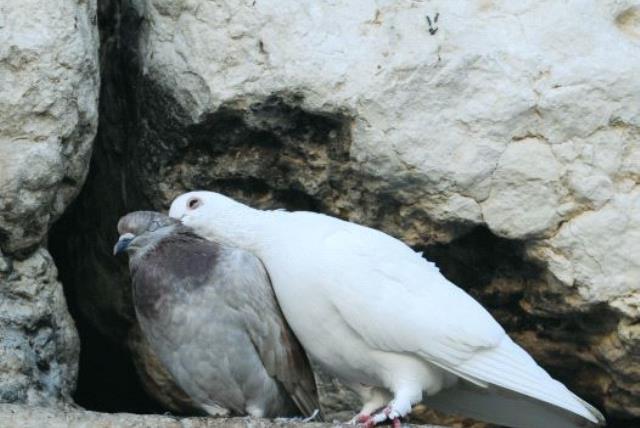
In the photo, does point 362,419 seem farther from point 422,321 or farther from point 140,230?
point 140,230

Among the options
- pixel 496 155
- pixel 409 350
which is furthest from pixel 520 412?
pixel 496 155

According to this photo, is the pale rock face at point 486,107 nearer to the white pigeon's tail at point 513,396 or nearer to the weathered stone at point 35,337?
the white pigeon's tail at point 513,396

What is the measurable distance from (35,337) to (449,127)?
4.76ft

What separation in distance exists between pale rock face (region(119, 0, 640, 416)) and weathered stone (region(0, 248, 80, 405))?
0.71m

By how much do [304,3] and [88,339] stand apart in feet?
5.34

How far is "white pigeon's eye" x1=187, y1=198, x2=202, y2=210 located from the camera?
15.8 ft

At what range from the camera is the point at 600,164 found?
482 cm

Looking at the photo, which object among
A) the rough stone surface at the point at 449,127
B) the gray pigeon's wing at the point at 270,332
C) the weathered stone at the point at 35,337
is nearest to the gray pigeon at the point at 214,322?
the gray pigeon's wing at the point at 270,332

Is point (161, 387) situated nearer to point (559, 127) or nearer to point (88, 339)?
point (88, 339)

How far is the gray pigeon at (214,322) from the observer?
15.1 ft

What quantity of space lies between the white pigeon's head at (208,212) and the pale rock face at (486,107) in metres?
Result: 0.27

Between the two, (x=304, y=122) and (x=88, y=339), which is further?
(x=88, y=339)

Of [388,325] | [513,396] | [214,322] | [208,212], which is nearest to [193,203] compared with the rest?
[208,212]

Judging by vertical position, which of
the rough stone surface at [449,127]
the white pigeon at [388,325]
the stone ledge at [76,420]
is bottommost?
the stone ledge at [76,420]
